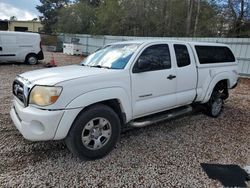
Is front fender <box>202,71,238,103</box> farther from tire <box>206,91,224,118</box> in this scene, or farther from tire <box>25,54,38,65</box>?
tire <box>25,54,38,65</box>

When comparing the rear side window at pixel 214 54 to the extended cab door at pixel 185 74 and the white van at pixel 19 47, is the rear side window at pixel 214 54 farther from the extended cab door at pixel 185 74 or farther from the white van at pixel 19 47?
the white van at pixel 19 47

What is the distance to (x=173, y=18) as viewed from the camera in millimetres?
18531

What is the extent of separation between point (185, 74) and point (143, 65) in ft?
3.53

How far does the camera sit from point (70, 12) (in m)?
28.8

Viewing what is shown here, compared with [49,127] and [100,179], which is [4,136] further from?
[100,179]

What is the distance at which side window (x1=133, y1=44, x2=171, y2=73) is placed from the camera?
11.8ft

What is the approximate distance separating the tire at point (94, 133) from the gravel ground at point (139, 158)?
0.53 ft

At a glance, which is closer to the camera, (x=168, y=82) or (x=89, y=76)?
(x=89, y=76)

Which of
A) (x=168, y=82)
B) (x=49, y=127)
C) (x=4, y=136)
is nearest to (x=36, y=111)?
(x=49, y=127)

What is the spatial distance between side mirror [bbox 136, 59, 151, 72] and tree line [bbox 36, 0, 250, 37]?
1294 centimetres

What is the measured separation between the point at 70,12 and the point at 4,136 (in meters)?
27.7

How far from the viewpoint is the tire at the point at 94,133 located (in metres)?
3.00

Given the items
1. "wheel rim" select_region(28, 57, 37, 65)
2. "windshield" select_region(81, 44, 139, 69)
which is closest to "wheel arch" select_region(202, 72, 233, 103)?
"windshield" select_region(81, 44, 139, 69)

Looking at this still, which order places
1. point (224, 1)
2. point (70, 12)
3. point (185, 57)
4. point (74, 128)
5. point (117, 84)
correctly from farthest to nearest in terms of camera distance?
point (70, 12) < point (224, 1) < point (185, 57) < point (117, 84) < point (74, 128)
